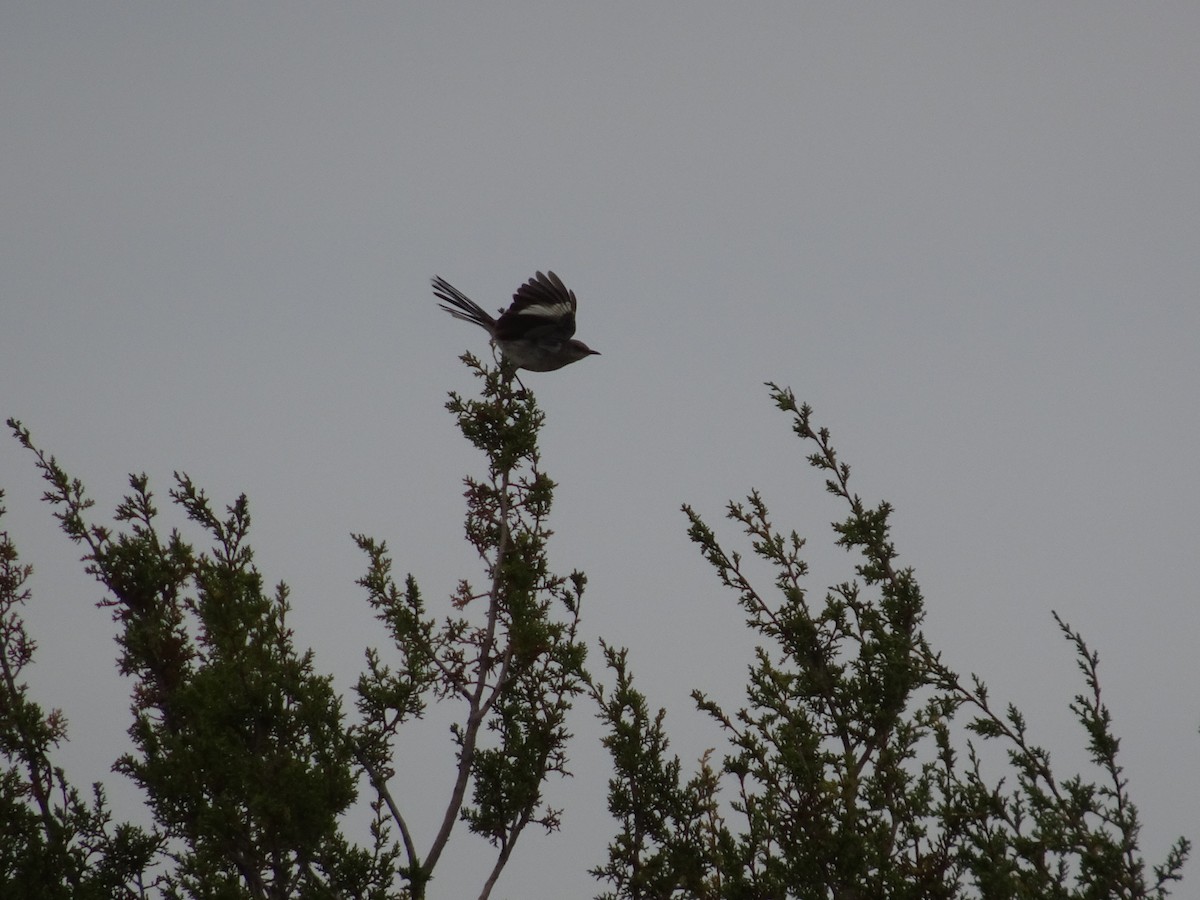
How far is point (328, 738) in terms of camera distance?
7496mm

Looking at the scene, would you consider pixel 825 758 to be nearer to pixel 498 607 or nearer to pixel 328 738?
pixel 498 607

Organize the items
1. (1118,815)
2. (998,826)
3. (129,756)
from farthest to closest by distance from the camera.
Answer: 1. (129,756)
2. (998,826)
3. (1118,815)

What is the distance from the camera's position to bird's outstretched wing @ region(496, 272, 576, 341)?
11.2 m

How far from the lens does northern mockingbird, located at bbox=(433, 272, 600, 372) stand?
36.0ft

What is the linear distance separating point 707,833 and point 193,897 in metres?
3.59

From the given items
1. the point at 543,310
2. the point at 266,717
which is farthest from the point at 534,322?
the point at 266,717

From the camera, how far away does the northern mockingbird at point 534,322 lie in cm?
1096

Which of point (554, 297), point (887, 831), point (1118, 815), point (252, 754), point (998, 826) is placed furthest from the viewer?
point (554, 297)

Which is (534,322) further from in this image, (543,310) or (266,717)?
(266,717)

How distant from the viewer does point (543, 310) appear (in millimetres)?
11383

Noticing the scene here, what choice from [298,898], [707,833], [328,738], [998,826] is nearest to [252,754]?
[328,738]

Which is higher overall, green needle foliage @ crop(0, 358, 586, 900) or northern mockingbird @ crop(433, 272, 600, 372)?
northern mockingbird @ crop(433, 272, 600, 372)

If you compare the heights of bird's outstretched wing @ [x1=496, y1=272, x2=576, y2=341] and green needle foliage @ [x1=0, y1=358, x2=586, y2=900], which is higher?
bird's outstretched wing @ [x1=496, y1=272, x2=576, y2=341]

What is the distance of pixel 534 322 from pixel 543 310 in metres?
0.21
